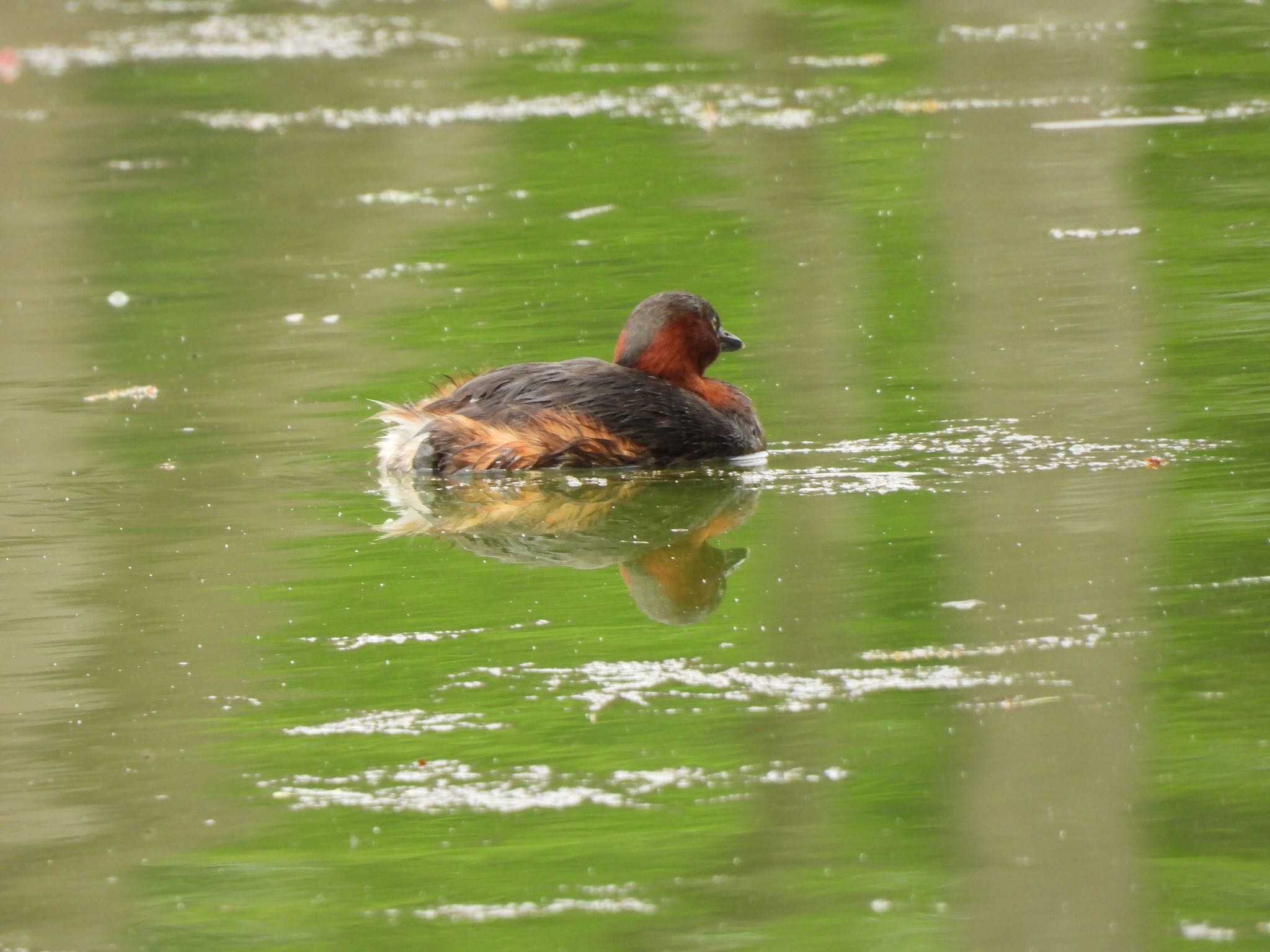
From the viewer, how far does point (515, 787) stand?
17.8ft

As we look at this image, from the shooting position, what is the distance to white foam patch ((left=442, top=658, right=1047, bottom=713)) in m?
5.83

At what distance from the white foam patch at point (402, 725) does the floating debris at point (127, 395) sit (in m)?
4.71

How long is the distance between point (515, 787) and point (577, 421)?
3266mm

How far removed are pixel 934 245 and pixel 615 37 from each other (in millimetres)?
9371

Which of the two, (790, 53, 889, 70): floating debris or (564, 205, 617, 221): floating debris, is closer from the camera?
(564, 205, 617, 221): floating debris

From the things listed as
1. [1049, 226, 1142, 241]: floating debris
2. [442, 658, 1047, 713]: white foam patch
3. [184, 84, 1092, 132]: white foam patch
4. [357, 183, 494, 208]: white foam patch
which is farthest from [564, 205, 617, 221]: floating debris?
[442, 658, 1047, 713]: white foam patch

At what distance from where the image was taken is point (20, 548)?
7941mm

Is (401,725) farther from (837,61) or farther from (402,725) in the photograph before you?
(837,61)

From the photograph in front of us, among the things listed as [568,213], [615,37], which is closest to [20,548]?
[568,213]

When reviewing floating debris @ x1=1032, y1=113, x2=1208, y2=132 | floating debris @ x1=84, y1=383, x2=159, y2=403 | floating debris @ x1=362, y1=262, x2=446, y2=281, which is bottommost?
floating debris @ x1=84, y1=383, x2=159, y2=403

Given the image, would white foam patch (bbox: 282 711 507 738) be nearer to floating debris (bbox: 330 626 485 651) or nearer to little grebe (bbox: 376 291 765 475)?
floating debris (bbox: 330 626 485 651)

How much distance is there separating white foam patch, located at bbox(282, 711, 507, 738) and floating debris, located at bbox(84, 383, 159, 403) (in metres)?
4.71

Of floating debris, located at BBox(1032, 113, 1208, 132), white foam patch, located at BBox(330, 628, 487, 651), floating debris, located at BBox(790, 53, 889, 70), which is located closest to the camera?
white foam patch, located at BBox(330, 628, 487, 651)

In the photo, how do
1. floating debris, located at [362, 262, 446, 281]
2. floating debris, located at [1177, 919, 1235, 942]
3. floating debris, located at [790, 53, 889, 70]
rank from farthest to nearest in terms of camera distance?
floating debris, located at [790, 53, 889, 70] < floating debris, located at [362, 262, 446, 281] < floating debris, located at [1177, 919, 1235, 942]
